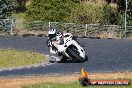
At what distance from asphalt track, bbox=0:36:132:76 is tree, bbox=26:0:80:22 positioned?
6.72 m

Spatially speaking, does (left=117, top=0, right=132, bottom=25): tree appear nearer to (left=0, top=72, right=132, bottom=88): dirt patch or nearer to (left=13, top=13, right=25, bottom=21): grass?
(left=13, top=13, right=25, bottom=21): grass

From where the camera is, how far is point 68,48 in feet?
79.4

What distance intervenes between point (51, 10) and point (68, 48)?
860 inches

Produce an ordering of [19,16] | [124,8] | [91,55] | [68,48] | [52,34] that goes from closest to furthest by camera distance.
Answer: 1. [52,34]
2. [68,48]
3. [91,55]
4. [124,8]
5. [19,16]

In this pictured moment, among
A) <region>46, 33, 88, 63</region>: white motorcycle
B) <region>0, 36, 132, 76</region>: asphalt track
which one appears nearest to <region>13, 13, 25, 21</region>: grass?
<region>0, 36, 132, 76</region>: asphalt track

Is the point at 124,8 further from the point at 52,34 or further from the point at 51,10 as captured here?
the point at 52,34

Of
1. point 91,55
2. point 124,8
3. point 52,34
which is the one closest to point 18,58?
point 52,34

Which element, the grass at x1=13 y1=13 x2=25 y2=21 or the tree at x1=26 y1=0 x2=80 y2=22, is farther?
the grass at x1=13 y1=13 x2=25 y2=21

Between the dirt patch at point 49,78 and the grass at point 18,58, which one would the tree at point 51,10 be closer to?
the grass at point 18,58

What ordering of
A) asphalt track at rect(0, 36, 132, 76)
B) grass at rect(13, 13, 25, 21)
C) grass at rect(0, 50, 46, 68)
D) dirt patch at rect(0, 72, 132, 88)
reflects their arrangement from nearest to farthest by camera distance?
1. dirt patch at rect(0, 72, 132, 88)
2. asphalt track at rect(0, 36, 132, 76)
3. grass at rect(0, 50, 46, 68)
4. grass at rect(13, 13, 25, 21)

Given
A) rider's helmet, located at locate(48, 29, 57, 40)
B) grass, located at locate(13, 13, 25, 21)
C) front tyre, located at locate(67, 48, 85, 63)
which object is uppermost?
rider's helmet, located at locate(48, 29, 57, 40)

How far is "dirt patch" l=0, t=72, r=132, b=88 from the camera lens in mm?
18044

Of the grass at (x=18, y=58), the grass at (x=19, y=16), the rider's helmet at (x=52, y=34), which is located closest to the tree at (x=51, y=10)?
the grass at (x=19, y=16)

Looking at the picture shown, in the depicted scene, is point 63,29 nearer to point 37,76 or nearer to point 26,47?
point 26,47
